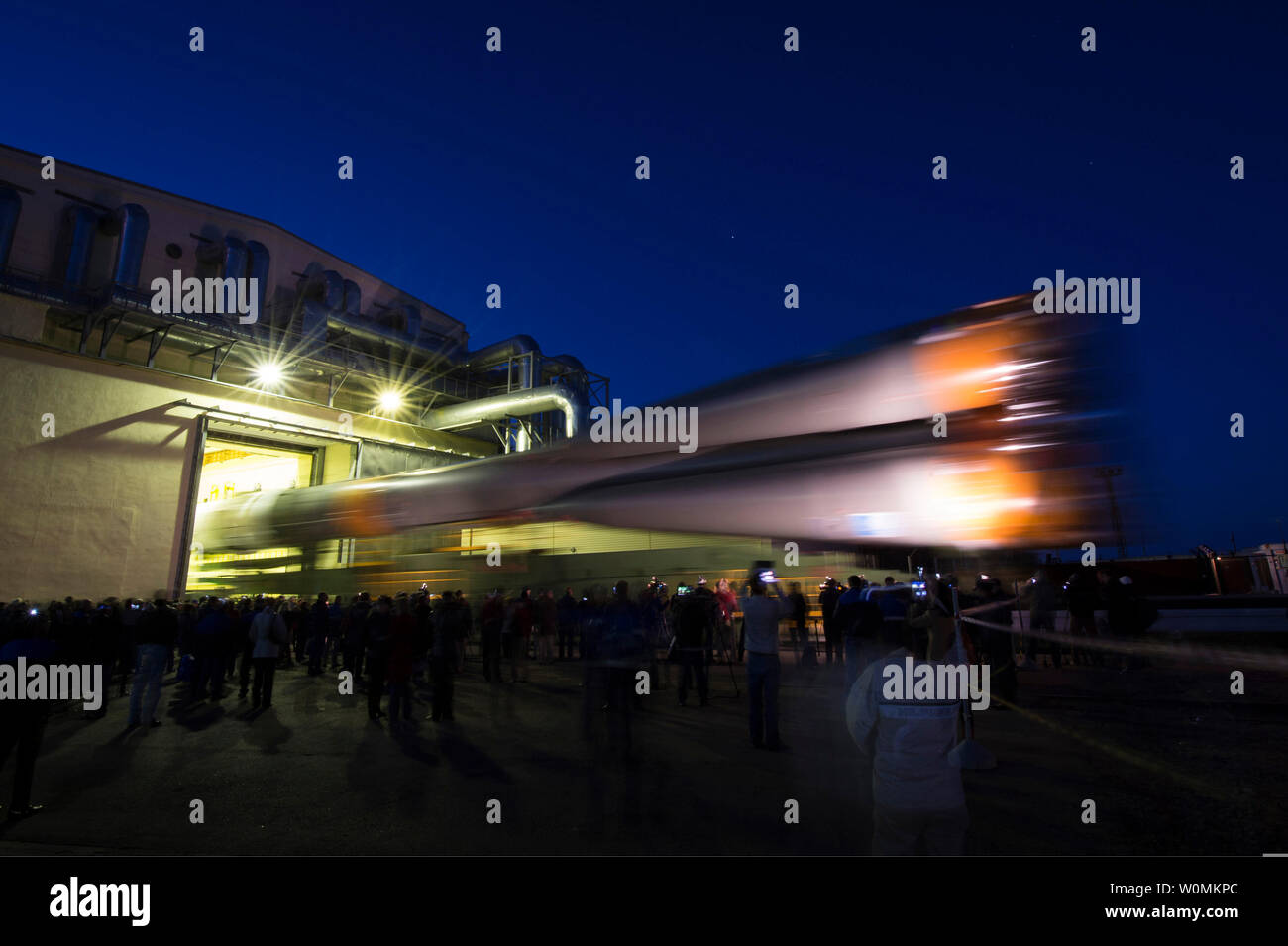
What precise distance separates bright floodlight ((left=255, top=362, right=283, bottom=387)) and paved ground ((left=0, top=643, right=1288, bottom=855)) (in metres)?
11.8

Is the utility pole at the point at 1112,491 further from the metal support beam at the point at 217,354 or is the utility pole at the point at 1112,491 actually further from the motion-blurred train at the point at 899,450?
the metal support beam at the point at 217,354

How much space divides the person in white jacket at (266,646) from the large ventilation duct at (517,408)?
11.8 meters

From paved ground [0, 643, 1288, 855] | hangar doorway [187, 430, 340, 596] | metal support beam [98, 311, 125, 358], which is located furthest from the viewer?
metal support beam [98, 311, 125, 358]

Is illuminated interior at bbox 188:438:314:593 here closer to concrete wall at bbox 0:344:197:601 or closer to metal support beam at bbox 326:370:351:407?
concrete wall at bbox 0:344:197:601

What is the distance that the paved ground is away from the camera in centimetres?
417

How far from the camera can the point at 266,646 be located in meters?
9.41

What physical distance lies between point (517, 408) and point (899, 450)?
19.5m

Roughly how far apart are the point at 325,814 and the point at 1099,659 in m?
14.3

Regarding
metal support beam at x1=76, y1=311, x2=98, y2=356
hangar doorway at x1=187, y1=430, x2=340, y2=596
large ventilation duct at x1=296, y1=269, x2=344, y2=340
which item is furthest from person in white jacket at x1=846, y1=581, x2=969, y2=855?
large ventilation duct at x1=296, y1=269, x2=344, y2=340

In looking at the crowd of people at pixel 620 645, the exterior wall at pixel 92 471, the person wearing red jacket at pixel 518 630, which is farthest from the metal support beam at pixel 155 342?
the person wearing red jacket at pixel 518 630
